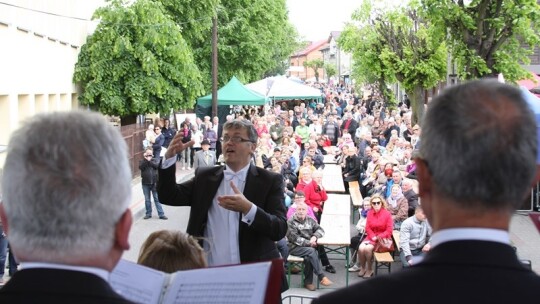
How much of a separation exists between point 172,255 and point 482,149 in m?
1.78

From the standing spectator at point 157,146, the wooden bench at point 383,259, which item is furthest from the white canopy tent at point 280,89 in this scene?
the wooden bench at point 383,259

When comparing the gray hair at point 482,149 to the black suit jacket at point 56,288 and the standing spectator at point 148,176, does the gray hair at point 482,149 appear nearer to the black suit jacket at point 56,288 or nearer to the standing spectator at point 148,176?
the black suit jacket at point 56,288

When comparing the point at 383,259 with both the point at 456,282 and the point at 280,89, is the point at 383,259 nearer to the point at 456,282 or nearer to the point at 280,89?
the point at 456,282

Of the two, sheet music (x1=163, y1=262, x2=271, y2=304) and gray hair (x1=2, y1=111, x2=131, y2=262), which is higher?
gray hair (x1=2, y1=111, x2=131, y2=262)

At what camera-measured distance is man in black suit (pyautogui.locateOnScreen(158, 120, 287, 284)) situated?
5539 mm

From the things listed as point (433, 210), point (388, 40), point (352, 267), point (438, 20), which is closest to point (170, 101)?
point (388, 40)

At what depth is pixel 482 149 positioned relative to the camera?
212 cm

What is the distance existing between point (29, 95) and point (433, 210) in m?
26.1

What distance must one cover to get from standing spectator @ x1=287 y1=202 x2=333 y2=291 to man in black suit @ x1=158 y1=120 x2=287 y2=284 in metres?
7.20

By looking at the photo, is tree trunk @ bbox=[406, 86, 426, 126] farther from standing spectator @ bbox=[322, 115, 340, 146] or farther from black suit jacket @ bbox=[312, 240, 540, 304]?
black suit jacket @ bbox=[312, 240, 540, 304]

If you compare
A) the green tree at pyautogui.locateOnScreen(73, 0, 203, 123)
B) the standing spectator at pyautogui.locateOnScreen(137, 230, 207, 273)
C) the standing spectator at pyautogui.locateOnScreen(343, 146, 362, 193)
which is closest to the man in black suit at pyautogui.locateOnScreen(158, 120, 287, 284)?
the standing spectator at pyautogui.locateOnScreen(137, 230, 207, 273)

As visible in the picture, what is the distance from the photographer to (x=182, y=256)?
3629mm

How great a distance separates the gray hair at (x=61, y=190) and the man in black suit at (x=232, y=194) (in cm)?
317

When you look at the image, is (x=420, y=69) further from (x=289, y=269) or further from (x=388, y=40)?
Result: (x=289, y=269)
